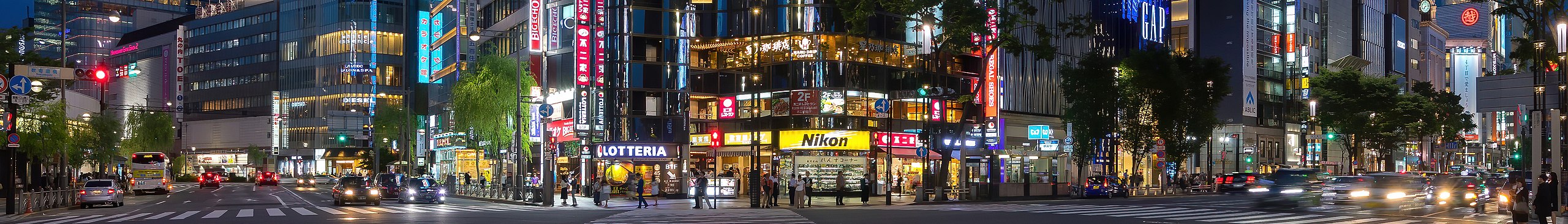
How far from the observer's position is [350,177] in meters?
41.5

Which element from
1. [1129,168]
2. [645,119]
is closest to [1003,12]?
[645,119]

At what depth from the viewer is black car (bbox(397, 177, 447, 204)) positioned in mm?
43500

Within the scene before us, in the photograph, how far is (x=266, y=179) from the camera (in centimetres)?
8575

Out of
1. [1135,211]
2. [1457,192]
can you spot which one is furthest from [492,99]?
[1457,192]

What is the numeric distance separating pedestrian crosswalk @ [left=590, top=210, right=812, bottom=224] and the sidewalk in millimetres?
3049

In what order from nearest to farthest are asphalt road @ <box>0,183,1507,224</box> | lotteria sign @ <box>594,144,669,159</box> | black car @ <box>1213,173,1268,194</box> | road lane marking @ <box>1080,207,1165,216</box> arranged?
asphalt road @ <box>0,183,1507,224</box> < road lane marking @ <box>1080,207,1165,216</box> < black car @ <box>1213,173,1268,194</box> < lotteria sign @ <box>594,144,669,159</box>

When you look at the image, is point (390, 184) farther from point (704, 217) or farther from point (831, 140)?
point (704, 217)

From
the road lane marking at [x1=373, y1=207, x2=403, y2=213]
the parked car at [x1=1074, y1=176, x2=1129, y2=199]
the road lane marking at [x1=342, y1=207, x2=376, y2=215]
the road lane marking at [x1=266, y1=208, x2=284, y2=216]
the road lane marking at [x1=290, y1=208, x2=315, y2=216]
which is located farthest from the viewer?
the parked car at [x1=1074, y1=176, x2=1129, y2=199]

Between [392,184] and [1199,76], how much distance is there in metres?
36.8

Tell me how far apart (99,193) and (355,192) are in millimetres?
7483

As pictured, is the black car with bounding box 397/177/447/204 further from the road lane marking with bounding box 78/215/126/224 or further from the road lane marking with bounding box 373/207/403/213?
the road lane marking with bounding box 78/215/126/224

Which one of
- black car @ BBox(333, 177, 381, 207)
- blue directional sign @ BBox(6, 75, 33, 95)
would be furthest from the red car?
blue directional sign @ BBox(6, 75, 33, 95)

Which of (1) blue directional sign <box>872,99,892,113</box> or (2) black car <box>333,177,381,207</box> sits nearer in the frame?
(2) black car <box>333,177,381,207</box>

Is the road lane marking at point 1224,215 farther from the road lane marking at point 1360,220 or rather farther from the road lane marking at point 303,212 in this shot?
the road lane marking at point 303,212
